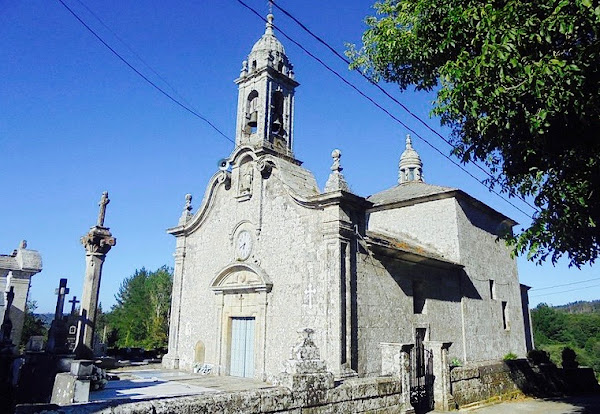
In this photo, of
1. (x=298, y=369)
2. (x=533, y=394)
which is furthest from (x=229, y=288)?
(x=533, y=394)

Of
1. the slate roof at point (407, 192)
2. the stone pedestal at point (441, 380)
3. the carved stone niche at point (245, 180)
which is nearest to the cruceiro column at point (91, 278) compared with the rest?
the carved stone niche at point (245, 180)

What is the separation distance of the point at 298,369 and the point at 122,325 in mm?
45426

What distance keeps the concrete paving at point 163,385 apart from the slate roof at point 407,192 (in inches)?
429

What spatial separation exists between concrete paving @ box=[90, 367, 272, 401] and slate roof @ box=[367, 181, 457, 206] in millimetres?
10893

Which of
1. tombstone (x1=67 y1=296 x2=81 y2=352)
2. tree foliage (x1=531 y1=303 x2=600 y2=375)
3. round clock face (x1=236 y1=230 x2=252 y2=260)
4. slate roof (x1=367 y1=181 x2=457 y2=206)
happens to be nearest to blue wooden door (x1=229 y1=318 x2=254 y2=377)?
round clock face (x1=236 y1=230 x2=252 y2=260)

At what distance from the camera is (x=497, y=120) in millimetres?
6785

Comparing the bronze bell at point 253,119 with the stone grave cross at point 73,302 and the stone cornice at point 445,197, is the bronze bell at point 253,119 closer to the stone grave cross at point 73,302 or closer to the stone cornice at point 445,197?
the stone cornice at point 445,197

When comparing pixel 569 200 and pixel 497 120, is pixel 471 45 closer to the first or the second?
pixel 497 120

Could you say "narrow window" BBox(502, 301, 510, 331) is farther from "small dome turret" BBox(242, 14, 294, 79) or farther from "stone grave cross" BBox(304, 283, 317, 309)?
"small dome turret" BBox(242, 14, 294, 79)

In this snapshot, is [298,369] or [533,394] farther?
[533,394]

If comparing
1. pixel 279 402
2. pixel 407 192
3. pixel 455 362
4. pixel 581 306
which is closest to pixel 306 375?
pixel 279 402

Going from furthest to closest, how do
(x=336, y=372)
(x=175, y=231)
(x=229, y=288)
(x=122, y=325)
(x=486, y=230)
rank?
(x=122, y=325)
(x=486, y=230)
(x=175, y=231)
(x=229, y=288)
(x=336, y=372)

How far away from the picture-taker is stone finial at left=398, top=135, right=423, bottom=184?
25.1 meters

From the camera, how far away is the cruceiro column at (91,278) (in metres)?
10.4
